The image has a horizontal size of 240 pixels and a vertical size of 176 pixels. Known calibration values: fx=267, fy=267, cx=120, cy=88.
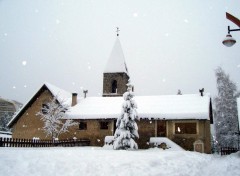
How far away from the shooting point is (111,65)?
50.2 metres

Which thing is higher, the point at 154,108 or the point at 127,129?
the point at 154,108

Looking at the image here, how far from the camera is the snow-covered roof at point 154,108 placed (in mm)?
29906

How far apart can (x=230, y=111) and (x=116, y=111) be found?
17.8 m

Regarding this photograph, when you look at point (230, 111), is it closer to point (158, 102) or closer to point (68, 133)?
point (158, 102)

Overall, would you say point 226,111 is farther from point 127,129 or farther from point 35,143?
point 35,143

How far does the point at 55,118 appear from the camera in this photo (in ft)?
101

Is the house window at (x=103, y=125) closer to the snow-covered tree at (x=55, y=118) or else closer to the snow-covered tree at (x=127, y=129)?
the snow-covered tree at (x=55, y=118)

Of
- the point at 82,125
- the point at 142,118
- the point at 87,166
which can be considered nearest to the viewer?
the point at 87,166

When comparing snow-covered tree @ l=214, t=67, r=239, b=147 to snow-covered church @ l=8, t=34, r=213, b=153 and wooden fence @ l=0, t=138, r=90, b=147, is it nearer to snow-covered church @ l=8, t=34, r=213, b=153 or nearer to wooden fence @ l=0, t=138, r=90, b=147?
snow-covered church @ l=8, t=34, r=213, b=153

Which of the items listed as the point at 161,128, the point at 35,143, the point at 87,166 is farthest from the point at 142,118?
the point at 87,166

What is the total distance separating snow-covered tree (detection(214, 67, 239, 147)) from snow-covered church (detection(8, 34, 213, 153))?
7323 mm

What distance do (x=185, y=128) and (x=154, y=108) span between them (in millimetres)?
4356

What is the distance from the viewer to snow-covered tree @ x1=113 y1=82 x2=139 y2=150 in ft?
80.8

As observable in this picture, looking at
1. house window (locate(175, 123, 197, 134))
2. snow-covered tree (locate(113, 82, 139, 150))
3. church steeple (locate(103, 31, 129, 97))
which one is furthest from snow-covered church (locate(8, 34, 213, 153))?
church steeple (locate(103, 31, 129, 97))
